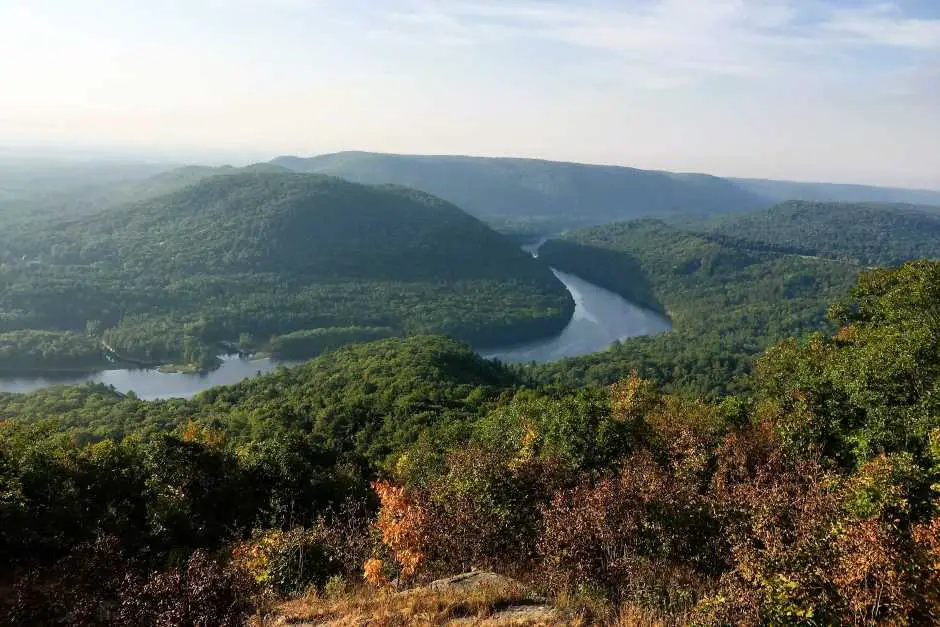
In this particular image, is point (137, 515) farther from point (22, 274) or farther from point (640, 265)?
point (640, 265)

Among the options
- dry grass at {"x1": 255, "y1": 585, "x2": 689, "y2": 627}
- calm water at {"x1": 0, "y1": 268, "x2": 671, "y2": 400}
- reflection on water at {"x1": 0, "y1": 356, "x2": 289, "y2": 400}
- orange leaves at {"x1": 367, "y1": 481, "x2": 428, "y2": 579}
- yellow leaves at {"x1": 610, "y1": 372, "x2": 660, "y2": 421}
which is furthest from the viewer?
calm water at {"x1": 0, "y1": 268, "x2": 671, "y2": 400}

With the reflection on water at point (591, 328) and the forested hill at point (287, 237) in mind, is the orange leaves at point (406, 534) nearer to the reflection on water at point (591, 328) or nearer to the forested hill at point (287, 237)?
the reflection on water at point (591, 328)

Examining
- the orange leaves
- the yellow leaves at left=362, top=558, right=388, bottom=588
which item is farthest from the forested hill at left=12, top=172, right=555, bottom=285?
the yellow leaves at left=362, top=558, right=388, bottom=588

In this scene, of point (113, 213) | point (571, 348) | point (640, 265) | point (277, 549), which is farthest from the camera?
point (640, 265)

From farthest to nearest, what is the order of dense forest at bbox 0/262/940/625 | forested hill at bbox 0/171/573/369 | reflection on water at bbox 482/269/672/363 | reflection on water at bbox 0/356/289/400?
1. reflection on water at bbox 482/269/672/363
2. forested hill at bbox 0/171/573/369
3. reflection on water at bbox 0/356/289/400
4. dense forest at bbox 0/262/940/625

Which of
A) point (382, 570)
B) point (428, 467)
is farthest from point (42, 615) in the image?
point (428, 467)

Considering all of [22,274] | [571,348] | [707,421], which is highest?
[707,421]

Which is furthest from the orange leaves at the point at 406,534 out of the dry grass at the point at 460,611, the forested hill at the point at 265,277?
the forested hill at the point at 265,277

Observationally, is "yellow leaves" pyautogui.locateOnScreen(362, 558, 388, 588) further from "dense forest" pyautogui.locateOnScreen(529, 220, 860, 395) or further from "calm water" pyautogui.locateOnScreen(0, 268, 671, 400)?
"calm water" pyautogui.locateOnScreen(0, 268, 671, 400)

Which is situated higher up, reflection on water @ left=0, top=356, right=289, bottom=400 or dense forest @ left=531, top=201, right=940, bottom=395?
dense forest @ left=531, top=201, right=940, bottom=395
